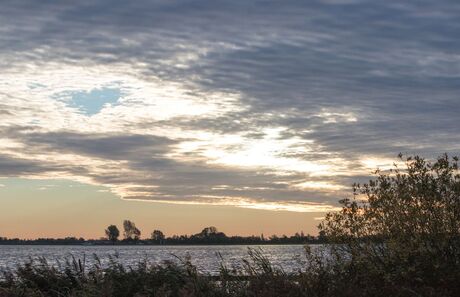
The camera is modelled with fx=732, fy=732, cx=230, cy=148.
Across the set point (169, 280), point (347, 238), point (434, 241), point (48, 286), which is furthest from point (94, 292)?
point (434, 241)

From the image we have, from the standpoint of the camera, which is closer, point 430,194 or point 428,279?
point 428,279

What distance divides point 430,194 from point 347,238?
2.69 m

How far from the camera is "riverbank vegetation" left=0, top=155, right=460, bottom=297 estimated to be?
1631 centimetres

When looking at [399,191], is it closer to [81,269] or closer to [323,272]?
[323,272]

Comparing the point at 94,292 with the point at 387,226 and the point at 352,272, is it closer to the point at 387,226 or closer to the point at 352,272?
the point at 352,272

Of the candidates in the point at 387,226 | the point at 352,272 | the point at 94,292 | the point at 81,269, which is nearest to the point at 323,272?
the point at 352,272

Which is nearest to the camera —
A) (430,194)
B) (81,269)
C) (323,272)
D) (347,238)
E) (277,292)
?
(277,292)

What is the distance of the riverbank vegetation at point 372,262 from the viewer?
642 inches

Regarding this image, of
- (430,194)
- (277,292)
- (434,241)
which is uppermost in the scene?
(430,194)

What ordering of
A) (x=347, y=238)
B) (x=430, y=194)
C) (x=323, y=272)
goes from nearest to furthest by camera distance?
(x=323, y=272) < (x=430, y=194) < (x=347, y=238)

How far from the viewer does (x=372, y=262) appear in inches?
713

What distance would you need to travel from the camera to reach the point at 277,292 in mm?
15734

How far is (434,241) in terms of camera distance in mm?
17891

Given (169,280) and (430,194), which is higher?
(430,194)
